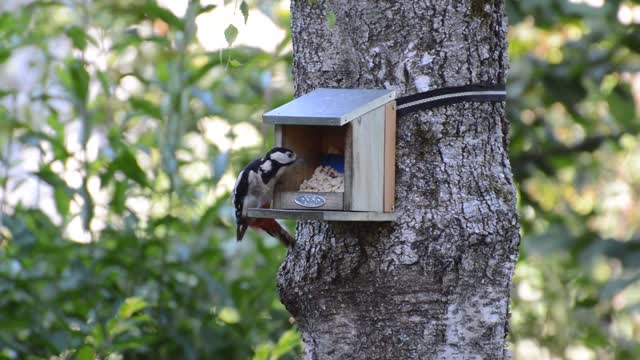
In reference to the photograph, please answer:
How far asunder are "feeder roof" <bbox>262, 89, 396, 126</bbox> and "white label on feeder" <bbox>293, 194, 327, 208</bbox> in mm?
219

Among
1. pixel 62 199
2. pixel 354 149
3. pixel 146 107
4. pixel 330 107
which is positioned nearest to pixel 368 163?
pixel 354 149

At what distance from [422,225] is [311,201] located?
312mm

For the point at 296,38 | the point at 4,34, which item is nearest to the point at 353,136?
the point at 296,38

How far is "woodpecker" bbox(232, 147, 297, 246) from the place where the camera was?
2738mm

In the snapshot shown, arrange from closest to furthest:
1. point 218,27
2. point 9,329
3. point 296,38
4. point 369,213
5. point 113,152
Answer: point 369,213, point 296,38, point 9,329, point 113,152, point 218,27

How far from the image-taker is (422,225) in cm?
261

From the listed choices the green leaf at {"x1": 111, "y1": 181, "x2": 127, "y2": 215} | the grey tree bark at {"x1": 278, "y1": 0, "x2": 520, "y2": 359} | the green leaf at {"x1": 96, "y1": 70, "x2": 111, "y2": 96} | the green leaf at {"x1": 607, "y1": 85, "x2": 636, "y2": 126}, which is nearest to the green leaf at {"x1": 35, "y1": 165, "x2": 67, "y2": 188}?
the green leaf at {"x1": 111, "y1": 181, "x2": 127, "y2": 215}

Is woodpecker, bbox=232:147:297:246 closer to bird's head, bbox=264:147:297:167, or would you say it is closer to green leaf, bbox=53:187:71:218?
bird's head, bbox=264:147:297:167

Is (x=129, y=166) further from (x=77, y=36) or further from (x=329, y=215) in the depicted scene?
(x=329, y=215)

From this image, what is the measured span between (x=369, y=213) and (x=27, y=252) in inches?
81.0

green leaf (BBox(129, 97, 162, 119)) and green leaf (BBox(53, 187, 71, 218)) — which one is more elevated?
green leaf (BBox(129, 97, 162, 119))

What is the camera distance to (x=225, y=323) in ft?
14.3

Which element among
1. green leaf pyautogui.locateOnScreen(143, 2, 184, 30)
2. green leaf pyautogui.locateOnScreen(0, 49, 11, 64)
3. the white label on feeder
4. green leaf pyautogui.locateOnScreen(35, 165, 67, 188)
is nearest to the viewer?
the white label on feeder

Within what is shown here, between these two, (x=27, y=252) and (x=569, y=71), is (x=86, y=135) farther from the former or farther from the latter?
(x=569, y=71)
